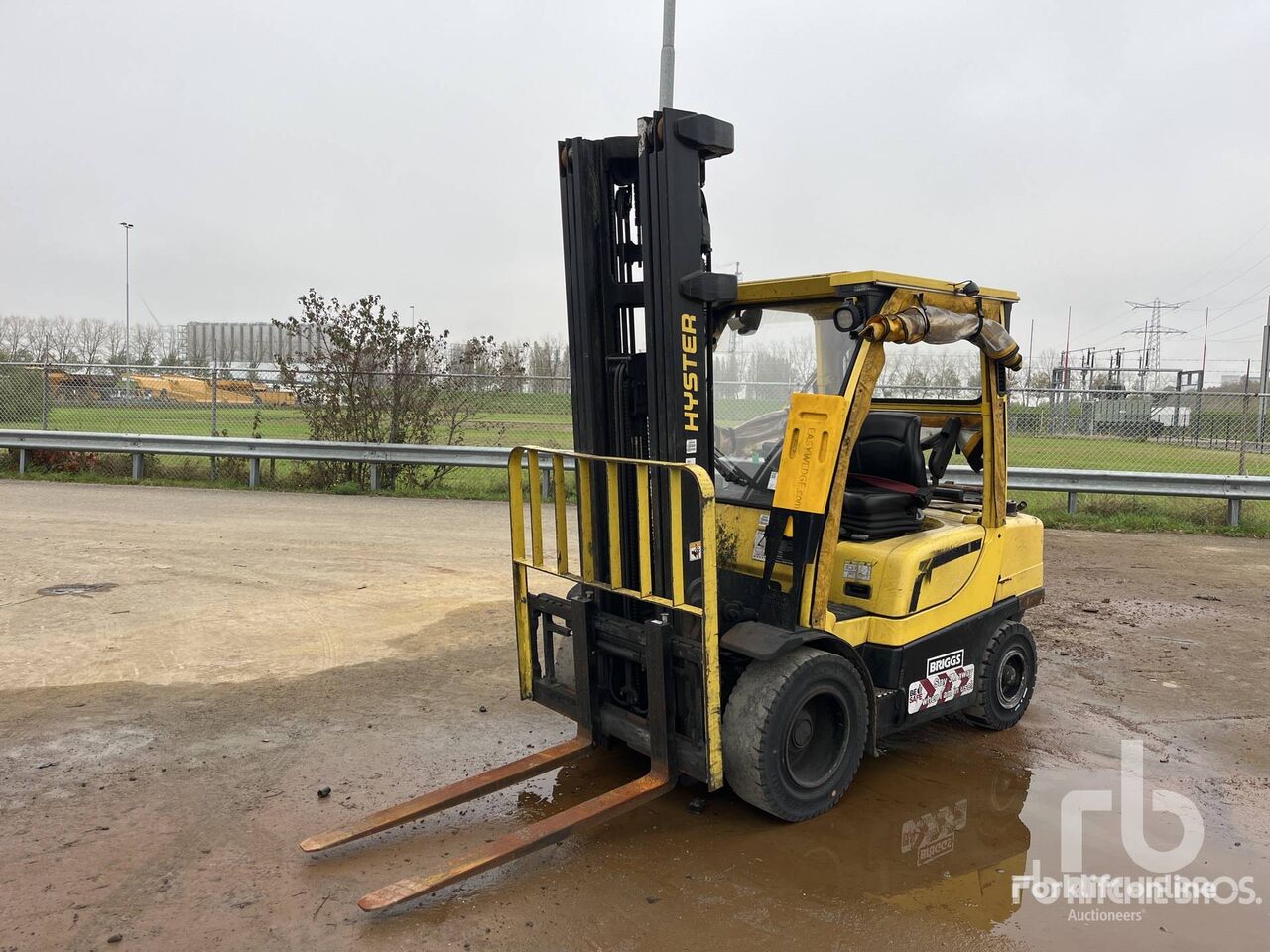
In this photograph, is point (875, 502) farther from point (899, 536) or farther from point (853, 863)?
point (853, 863)

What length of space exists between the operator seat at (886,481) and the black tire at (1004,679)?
38.0 inches

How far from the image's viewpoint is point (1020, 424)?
53.8 feet

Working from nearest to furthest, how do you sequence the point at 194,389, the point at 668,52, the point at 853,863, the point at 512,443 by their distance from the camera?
the point at 853,863 < the point at 668,52 < the point at 512,443 < the point at 194,389

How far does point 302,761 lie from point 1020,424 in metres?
14.5

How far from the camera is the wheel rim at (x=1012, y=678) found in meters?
5.46

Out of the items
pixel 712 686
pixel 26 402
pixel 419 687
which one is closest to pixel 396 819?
pixel 712 686

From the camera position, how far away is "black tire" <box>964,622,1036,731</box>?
5.32 m

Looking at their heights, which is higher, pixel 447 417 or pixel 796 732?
pixel 447 417

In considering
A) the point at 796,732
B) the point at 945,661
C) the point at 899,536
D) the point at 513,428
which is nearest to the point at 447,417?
the point at 513,428

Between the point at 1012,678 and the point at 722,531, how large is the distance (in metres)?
2.10

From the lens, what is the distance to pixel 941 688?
502 centimetres

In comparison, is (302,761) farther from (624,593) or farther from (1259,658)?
(1259,658)

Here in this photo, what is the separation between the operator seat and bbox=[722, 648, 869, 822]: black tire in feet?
2.72

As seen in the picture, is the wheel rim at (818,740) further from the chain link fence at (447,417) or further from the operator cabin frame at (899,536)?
the chain link fence at (447,417)
